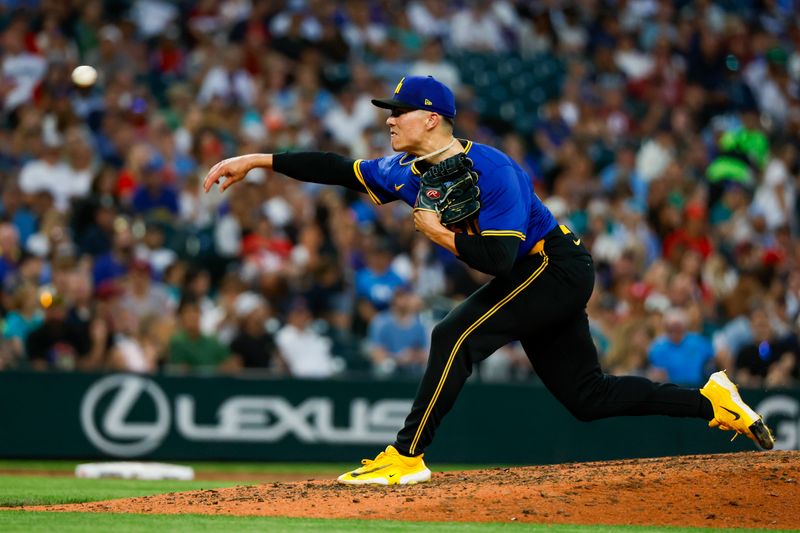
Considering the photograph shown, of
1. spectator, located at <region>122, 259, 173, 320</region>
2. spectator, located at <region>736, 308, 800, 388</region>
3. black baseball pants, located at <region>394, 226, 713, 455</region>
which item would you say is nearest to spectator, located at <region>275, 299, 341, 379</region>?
spectator, located at <region>122, 259, 173, 320</region>

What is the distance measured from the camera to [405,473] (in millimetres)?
6930

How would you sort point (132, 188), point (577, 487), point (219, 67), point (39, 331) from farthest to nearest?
point (219, 67), point (132, 188), point (39, 331), point (577, 487)

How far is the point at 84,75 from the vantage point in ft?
47.2

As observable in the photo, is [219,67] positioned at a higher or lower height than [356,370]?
higher

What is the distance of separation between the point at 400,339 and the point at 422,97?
22.6 ft

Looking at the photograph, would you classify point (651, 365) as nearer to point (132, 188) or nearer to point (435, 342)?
point (132, 188)

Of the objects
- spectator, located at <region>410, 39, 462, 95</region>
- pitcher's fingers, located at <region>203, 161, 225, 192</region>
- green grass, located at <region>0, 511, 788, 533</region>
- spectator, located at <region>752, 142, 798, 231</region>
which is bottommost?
green grass, located at <region>0, 511, 788, 533</region>

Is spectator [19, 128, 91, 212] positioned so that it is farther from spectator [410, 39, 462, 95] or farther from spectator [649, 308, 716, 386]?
spectator [649, 308, 716, 386]

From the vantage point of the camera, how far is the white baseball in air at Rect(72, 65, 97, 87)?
47.1ft

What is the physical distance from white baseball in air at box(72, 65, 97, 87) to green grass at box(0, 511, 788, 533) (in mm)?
8794

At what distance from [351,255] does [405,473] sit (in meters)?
7.54

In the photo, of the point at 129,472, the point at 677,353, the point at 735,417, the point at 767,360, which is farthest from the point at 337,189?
the point at 735,417

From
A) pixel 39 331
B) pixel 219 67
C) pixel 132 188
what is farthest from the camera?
pixel 219 67

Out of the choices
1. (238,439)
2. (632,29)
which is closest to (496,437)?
(238,439)
